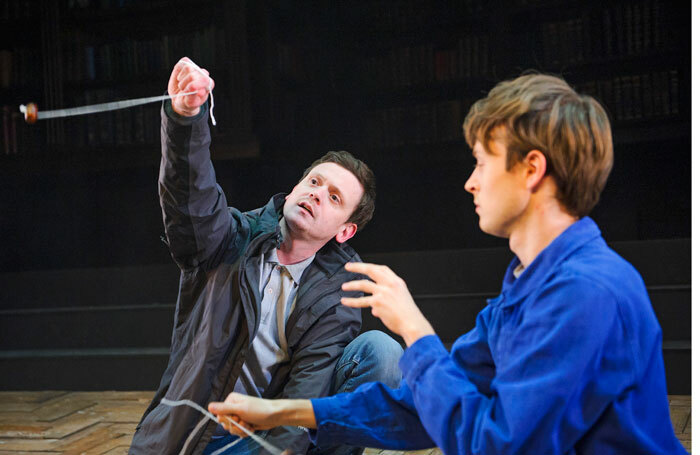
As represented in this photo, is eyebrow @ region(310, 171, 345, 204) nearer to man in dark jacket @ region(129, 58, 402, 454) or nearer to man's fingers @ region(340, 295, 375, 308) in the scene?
man in dark jacket @ region(129, 58, 402, 454)

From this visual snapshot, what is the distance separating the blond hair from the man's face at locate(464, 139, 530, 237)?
1cm

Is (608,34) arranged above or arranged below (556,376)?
above

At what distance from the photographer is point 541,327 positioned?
0.80m

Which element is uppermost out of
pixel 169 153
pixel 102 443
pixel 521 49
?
pixel 521 49

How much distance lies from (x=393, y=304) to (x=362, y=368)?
612 millimetres

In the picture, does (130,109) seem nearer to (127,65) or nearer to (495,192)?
(127,65)

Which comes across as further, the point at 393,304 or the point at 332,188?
the point at 332,188

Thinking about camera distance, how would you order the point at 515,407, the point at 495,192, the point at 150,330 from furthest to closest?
the point at 150,330
the point at 495,192
the point at 515,407

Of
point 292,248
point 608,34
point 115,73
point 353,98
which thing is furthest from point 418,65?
point 292,248

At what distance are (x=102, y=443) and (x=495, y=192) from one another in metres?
1.83

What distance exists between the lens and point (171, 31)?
11.4 feet

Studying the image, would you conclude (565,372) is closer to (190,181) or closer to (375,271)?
(375,271)

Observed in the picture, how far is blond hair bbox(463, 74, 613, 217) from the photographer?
34.1 inches

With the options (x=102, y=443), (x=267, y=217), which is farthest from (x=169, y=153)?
(x=102, y=443)
